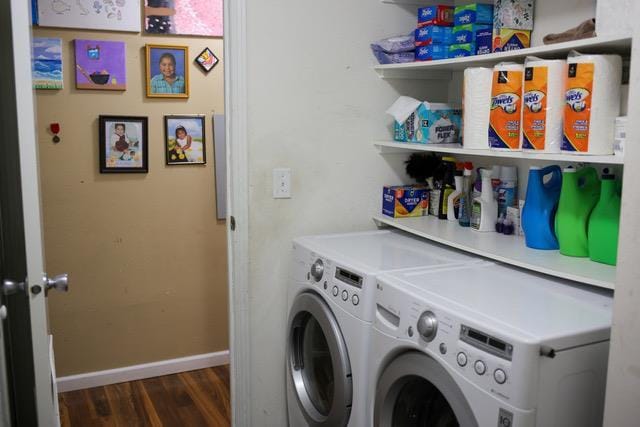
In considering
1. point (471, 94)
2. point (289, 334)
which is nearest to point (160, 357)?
point (289, 334)

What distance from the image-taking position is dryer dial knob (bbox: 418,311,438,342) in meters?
1.50

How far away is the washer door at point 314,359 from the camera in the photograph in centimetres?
197

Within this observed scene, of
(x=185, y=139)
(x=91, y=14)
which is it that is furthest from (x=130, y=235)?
(x=91, y=14)

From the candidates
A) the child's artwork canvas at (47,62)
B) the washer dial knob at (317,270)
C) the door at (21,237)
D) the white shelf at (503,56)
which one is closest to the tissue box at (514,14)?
the white shelf at (503,56)

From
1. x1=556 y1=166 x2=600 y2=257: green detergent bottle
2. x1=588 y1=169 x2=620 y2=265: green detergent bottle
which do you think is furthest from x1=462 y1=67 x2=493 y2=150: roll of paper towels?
x1=588 y1=169 x2=620 y2=265: green detergent bottle

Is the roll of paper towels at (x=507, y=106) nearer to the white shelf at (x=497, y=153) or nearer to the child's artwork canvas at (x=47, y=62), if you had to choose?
the white shelf at (x=497, y=153)

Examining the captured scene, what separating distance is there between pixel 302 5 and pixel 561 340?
1.53m

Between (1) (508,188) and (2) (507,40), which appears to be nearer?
(2) (507,40)

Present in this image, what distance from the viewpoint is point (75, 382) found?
3217mm

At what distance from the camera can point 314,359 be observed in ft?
7.47

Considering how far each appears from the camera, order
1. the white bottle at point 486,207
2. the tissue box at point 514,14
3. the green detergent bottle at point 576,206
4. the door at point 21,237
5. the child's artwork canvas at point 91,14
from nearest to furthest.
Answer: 1. the door at point 21,237
2. the green detergent bottle at point 576,206
3. the tissue box at point 514,14
4. the white bottle at point 486,207
5. the child's artwork canvas at point 91,14

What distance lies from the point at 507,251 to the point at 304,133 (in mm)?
898

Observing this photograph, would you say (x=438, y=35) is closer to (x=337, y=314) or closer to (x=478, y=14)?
(x=478, y=14)

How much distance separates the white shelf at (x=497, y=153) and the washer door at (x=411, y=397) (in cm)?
64
